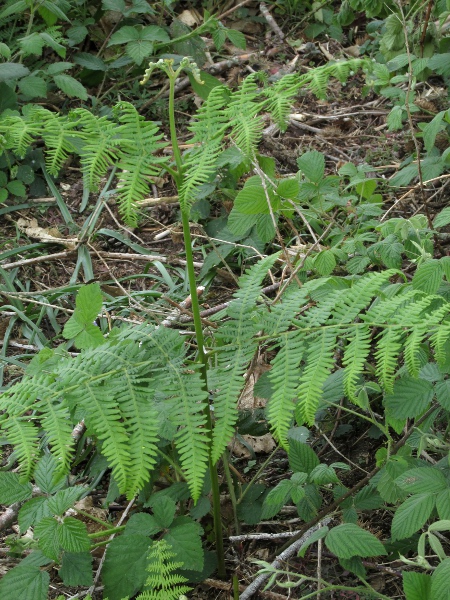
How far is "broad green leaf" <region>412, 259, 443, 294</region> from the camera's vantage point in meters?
1.88

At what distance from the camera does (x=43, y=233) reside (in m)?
3.46

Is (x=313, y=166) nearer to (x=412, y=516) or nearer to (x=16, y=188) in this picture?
(x=412, y=516)

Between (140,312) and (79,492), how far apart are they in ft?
3.66

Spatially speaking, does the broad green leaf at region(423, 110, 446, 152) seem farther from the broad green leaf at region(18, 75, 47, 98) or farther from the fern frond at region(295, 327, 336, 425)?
the broad green leaf at region(18, 75, 47, 98)

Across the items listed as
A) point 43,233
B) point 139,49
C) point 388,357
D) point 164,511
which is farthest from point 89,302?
point 139,49

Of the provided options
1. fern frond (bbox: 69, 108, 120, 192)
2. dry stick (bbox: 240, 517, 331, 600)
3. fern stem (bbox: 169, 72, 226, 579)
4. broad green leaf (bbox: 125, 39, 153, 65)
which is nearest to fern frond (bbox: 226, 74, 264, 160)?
fern stem (bbox: 169, 72, 226, 579)

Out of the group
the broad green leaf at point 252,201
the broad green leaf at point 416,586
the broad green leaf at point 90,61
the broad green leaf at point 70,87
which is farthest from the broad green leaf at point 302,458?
the broad green leaf at point 90,61

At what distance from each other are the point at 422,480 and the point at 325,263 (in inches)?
36.0

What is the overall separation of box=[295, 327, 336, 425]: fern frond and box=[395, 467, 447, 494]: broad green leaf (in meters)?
0.38

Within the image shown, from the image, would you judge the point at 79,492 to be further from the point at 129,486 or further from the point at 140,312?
the point at 140,312

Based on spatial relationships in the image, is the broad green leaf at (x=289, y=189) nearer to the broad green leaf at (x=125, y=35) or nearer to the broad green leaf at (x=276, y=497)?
the broad green leaf at (x=276, y=497)

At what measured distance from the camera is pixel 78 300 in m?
2.06

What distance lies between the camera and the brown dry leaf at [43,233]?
334 centimetres

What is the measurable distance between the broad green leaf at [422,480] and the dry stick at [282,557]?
0.32 meters
